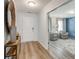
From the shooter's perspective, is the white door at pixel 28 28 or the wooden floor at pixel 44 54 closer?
the wooden floor at pixel 44 54

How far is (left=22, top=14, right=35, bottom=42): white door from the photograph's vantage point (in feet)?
22.0

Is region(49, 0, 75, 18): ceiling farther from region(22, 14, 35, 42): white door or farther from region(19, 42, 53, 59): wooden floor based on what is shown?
region(22, 14, 35, 42): white door

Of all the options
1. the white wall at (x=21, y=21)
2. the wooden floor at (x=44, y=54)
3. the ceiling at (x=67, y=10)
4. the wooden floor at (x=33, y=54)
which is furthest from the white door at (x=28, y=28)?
the wooden floor at (x=44, y=54)

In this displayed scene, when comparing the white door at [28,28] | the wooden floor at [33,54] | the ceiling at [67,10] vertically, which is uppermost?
the ceiling at [67,10]

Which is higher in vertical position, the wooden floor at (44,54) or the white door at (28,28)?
the white door at (28,28)

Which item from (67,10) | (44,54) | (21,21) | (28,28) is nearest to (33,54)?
(44,54)

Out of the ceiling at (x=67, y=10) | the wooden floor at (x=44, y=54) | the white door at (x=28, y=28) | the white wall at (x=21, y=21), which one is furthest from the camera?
the white door at (x=28, y=28)

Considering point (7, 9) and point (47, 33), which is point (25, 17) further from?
point (7, 9)

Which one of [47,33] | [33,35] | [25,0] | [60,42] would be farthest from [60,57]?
[33,35]

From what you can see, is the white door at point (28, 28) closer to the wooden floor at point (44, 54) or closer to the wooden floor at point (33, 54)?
the wooden floor at point (33, 54)

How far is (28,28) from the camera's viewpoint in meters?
6.86

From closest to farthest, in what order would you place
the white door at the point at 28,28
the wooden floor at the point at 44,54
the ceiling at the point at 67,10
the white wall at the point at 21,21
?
the ceiling at the point at 67,10 < the wooden floor at the point at 44,54 < the white wall at the point at 21,21 < the white door at the point at 28,28

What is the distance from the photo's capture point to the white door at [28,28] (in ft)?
22.0

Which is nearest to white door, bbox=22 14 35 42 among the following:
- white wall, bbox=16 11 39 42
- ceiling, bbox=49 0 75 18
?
white wall, bbox=16 11 39 42
